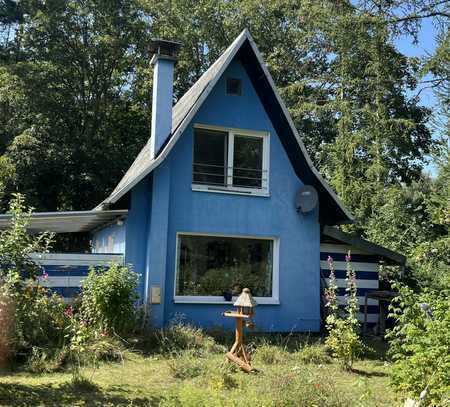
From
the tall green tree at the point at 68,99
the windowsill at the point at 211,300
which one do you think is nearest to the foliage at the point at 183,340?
the windowsill at the point at 211,300

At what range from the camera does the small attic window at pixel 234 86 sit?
1298 cm

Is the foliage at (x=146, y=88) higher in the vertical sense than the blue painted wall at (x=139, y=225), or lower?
higher

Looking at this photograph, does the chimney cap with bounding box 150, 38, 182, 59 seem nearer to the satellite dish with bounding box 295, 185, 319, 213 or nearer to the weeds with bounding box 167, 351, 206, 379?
the satellite dish with bounding box 295, 185, 319, 213

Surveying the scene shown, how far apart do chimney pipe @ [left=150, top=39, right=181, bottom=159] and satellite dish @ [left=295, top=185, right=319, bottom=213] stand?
3511mm

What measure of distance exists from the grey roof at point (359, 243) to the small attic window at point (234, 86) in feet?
13.4

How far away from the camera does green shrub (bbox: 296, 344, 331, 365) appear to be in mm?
9531

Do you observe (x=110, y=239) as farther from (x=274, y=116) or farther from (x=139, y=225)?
(x=274, y=116)

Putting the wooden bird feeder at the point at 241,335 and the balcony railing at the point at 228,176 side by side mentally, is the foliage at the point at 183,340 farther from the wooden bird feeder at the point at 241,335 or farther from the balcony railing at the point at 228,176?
the balcony railing at the point at 228,176

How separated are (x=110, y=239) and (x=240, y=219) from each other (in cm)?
434

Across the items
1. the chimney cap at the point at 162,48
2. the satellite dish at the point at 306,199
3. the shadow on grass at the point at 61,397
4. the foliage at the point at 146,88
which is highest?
the foliage at the point at 146,88

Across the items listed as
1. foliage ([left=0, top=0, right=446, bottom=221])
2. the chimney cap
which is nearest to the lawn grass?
the chimney cap

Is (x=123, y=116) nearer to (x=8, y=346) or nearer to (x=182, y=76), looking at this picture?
(x=182, y=76)

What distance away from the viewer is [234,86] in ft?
42.9

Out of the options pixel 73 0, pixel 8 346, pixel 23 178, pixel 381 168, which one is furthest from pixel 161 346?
pixel 73 0
